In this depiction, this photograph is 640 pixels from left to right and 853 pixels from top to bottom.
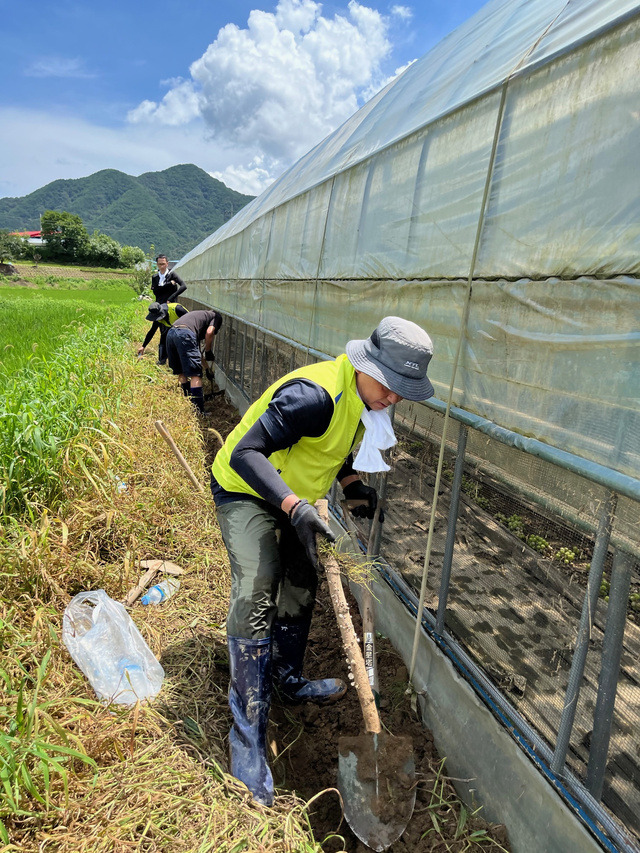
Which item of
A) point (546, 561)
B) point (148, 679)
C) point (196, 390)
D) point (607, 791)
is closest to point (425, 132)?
point (546, 561)

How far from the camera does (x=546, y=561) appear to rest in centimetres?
200

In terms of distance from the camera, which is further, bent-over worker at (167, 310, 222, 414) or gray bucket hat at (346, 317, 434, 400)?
bent-over worker at (167, 310, 222, 414)

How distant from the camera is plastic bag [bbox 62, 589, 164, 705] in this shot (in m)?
2.32

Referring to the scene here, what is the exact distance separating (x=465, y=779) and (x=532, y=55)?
2710 millimetres

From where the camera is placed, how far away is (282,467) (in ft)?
7.05

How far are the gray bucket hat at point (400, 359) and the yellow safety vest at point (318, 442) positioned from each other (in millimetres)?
126

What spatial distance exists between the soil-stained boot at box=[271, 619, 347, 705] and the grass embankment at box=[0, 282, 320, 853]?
12.4 inches

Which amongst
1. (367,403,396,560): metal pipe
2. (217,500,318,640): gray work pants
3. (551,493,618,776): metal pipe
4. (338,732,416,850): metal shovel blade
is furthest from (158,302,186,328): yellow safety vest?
(551,493,618,776): metal pipe

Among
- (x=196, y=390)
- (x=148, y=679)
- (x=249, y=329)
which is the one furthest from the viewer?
(x=249, y=329)

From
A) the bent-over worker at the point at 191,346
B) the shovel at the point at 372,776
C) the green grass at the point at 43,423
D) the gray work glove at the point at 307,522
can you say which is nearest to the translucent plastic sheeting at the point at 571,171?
the gray work glove at the point at 307,522

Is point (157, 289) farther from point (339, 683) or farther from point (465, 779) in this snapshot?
point (465, 779)

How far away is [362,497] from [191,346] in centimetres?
489

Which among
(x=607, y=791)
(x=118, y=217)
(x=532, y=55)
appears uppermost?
(x=118, y=217)

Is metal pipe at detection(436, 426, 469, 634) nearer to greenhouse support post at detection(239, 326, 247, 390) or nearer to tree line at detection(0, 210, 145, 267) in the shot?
greenhouse support post at detection(239, 326, 247, 390)
